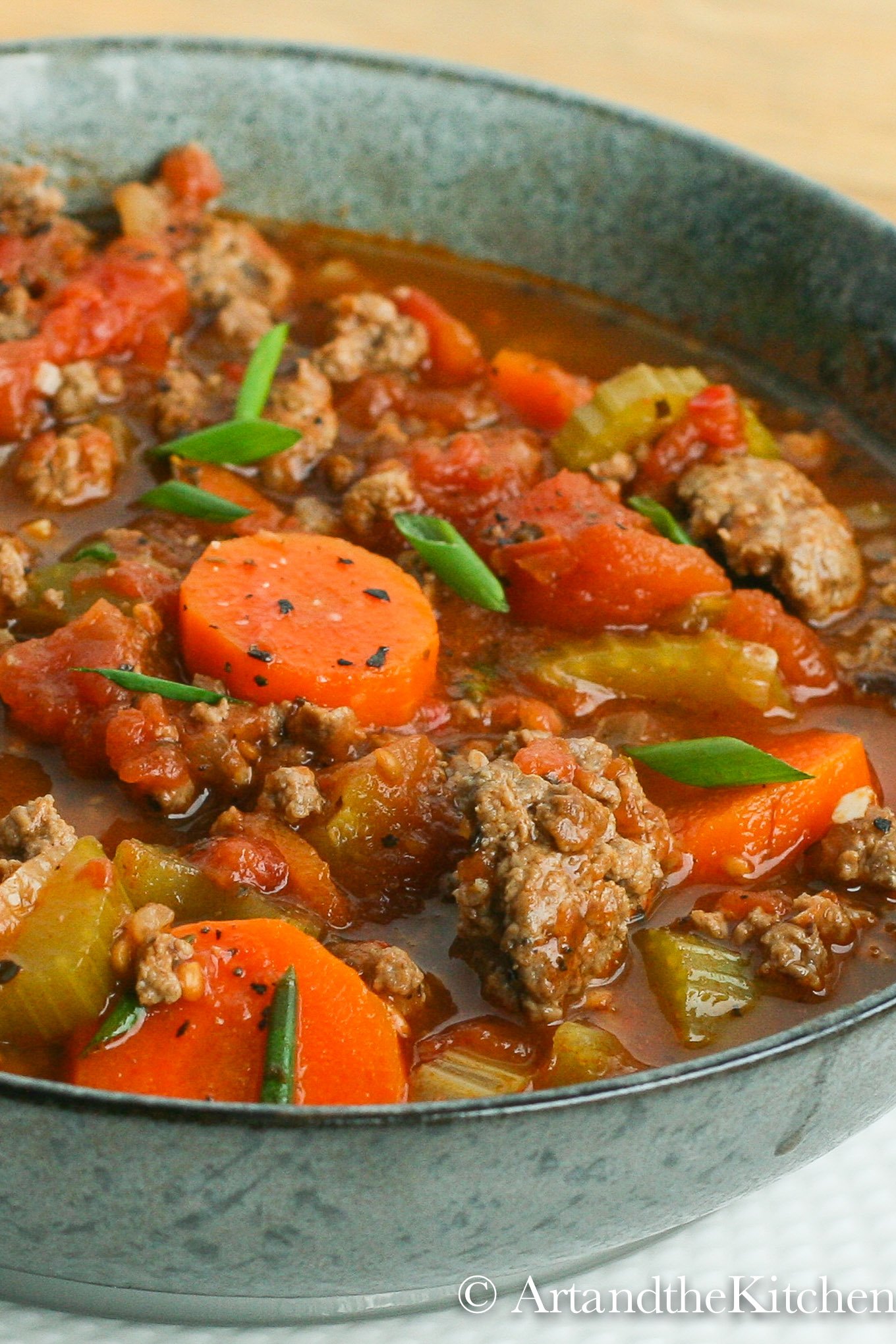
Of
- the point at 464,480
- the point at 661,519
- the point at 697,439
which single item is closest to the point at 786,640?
the point at 661,519

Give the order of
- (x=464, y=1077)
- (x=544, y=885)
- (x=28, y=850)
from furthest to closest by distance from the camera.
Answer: (x=28, y=850), (x=544, y=885), (x=464, y=1077)

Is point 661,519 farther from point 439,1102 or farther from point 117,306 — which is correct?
point 439,1102

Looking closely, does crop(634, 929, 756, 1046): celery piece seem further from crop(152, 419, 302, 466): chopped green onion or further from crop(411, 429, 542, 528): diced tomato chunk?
crop(152, 419, 302, 466): chopped green onion

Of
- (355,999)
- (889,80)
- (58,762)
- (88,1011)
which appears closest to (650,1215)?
(355,999)

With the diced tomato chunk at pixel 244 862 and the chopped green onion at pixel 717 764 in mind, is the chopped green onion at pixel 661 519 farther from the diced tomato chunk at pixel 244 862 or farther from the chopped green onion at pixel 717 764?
the diced tomato chunk at pixel 244 862

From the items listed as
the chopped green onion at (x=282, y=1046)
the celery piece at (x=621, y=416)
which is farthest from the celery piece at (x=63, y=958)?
the celery piece at (x=621, y=416)

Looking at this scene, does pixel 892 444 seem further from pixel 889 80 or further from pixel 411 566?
pixel 889 80
